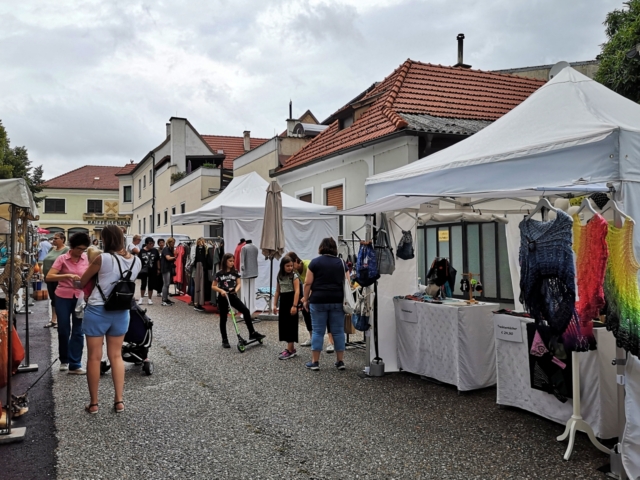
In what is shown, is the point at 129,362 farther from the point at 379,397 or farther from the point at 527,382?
the point at 527,382

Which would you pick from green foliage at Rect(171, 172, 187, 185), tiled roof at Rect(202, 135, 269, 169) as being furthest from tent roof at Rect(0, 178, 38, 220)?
tiled roof at Rect(202, 135, 269, 169)

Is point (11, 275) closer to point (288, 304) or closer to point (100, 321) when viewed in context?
point (100, 321)

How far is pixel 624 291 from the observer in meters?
3.76

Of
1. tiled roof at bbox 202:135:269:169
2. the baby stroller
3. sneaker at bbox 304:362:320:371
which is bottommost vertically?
sneaker at bbox 304:362:320:371

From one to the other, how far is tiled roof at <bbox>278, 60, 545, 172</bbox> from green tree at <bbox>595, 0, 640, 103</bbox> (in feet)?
7.77

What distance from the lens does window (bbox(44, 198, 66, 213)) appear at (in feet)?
199

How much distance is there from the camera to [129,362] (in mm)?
7523

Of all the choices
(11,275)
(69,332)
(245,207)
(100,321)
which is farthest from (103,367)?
(245,207)

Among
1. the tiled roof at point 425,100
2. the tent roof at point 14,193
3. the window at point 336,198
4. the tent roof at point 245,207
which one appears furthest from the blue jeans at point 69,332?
the window at point 336,198

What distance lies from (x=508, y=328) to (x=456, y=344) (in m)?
0.81

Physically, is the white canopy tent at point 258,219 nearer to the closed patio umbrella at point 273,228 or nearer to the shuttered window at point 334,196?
the shuttered window at point 334,196

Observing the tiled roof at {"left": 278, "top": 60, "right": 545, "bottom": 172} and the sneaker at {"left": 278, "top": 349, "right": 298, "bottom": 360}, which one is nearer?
the sneaker at {"left": 278, "top": 349, "right": 298, "bottom": 360}

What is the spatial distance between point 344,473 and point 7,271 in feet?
11.5

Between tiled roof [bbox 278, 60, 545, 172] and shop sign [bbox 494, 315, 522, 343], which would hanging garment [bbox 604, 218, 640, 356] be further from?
tiled roof [bbox 278, 60, 545, 172]
